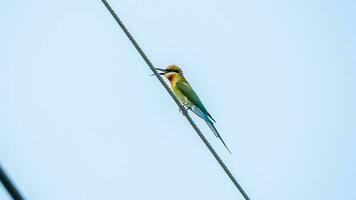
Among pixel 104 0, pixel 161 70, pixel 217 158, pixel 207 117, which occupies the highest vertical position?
pixel 161 70

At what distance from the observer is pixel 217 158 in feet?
7.16

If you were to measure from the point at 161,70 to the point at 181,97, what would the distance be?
1.94 feet

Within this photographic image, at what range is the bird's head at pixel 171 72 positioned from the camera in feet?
16.9

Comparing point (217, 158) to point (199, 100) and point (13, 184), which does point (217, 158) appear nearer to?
point (13, 184)

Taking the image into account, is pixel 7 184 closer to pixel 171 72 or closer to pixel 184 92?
pixel 184 92

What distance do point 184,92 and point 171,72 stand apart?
0.47 metres

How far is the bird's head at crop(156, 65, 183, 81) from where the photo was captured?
515 centimetres

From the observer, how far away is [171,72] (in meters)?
5.22

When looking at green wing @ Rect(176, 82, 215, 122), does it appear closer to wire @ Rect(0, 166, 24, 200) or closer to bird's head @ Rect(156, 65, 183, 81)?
bird's head @ Rect(156, 65, 183, 81)

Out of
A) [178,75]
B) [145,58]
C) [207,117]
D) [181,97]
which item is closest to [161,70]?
[178,75]

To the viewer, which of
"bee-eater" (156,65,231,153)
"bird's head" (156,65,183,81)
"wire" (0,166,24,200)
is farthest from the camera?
"bird's head" (156,65,183,81)

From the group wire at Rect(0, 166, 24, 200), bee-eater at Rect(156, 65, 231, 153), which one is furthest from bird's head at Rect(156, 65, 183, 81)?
wire at Rect(0, 166, 24, 200)

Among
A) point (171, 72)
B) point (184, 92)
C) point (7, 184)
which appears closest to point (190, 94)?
point (184, 92)

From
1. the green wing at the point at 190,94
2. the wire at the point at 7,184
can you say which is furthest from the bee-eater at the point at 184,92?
the wire at the point at 7,184
